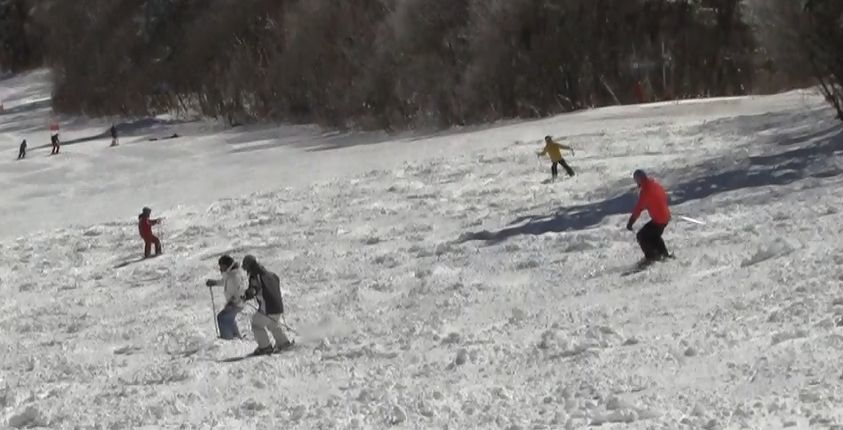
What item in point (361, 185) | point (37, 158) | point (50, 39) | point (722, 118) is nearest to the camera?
point (361, 185)

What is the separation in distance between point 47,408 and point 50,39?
246ft

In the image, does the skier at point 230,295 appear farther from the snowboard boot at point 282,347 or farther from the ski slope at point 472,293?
the snowboard boot at point 282,347

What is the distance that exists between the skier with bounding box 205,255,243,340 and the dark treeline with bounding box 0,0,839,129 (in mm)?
25528

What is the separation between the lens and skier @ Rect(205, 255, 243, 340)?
42.6ft

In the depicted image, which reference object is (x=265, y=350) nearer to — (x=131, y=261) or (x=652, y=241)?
(x=652, y=241)

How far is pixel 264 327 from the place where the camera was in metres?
12.3

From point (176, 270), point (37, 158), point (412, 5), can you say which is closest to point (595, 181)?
point (176, 270)

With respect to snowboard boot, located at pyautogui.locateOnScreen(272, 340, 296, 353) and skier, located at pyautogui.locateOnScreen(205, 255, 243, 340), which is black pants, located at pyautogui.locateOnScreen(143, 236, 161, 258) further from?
snowboard boot, located at pyautogui.locateOnScreen(272, 340, 296, 353)

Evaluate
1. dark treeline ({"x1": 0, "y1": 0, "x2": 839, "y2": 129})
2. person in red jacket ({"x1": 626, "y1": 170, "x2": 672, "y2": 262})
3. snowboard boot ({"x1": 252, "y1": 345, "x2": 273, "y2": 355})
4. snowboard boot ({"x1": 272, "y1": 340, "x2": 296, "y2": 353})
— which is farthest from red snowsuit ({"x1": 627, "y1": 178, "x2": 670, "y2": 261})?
dark treeline ({"x1": 0, "y1": 0, "x2": 839, "y2": 129})

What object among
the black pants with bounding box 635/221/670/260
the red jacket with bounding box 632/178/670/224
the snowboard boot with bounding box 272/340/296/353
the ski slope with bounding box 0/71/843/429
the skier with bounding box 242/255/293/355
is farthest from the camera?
the black pants with bounding box 635/221/670/260

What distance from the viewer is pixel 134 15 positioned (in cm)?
7569

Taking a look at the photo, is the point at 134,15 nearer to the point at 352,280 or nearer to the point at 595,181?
the point at 595,181

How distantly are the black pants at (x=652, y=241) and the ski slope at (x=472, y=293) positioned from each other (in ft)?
1.42

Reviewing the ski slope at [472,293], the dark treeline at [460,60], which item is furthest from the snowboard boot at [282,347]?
the dark treeline at [460,60]
